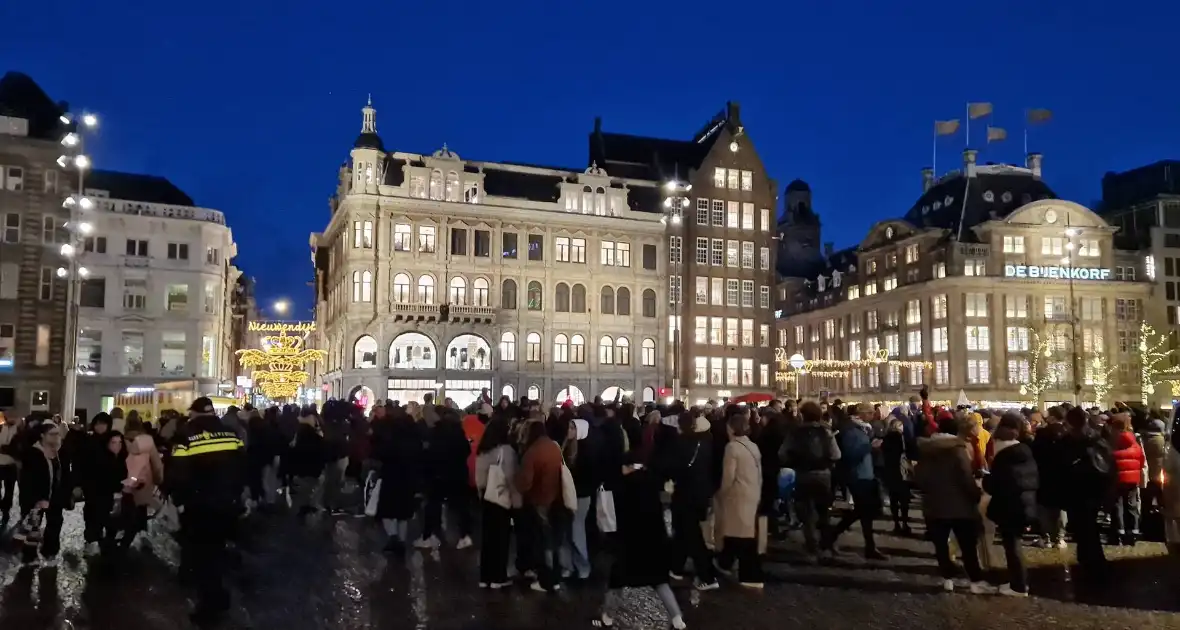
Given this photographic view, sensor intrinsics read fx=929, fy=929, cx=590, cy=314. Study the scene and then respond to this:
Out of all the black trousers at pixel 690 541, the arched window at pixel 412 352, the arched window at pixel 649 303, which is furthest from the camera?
the arched window at pixel 649 303

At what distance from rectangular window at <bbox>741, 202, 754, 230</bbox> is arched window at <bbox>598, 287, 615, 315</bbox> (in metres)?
10.8

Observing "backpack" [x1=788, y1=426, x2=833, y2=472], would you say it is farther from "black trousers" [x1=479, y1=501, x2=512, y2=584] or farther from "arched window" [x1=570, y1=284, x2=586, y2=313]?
"arched window" [x1=570, y1=284, x2=586, y2=313]

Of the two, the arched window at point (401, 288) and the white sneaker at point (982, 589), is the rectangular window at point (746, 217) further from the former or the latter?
the white sneaker at point (982, 589)

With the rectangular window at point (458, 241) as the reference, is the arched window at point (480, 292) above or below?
below

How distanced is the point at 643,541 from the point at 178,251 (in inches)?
2027

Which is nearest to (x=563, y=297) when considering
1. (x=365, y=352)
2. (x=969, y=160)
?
(x=365, y=352)

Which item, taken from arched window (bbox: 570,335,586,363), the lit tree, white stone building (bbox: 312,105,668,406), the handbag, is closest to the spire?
white stone building (bbox: 312,105,668,406)

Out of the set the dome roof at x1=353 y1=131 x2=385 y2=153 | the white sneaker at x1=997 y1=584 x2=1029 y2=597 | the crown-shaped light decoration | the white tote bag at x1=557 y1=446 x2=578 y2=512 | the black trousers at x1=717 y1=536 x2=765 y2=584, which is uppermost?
the dome roof at x1=353 y1=131 x2=385 y2=153

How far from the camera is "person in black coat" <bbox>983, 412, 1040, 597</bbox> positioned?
32.6ft

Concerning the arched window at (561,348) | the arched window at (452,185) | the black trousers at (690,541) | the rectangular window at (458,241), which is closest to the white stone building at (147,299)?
the arched window at (452,185)

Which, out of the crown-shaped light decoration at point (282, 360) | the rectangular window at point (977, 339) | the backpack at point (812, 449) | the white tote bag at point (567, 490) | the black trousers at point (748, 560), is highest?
the rectangular window at point (977, 339)

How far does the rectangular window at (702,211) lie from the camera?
58.4 metres

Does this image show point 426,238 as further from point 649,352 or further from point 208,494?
point 208,494

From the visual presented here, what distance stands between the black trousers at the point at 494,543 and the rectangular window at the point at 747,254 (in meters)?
50.2
